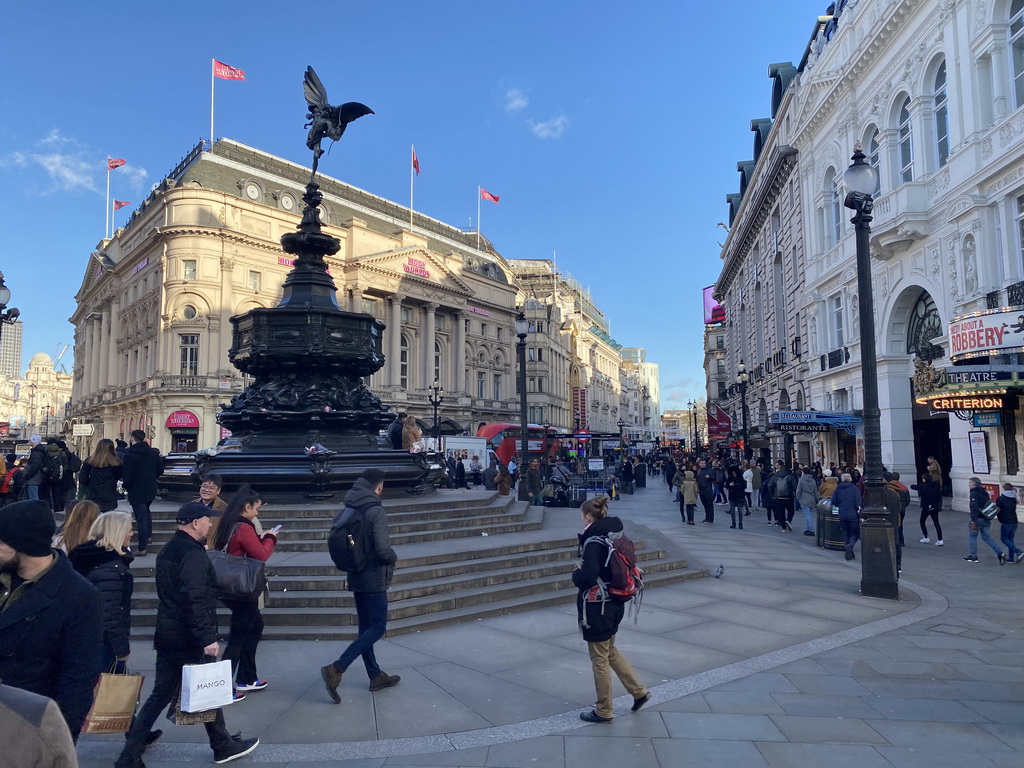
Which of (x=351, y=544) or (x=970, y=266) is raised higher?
(x=970, y=266)

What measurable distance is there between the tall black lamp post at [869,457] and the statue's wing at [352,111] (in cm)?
909

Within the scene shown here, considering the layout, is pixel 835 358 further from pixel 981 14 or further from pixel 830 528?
pixel 830 528

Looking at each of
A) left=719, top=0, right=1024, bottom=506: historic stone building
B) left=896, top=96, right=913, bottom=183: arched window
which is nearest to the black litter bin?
left=719, top=0, right=1024, bottom=506: historic stone building

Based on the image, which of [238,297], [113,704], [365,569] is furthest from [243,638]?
[238,297]

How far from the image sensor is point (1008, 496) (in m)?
12.1

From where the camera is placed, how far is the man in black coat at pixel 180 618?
4.21 metres

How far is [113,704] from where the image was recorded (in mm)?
3686

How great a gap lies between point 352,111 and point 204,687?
40.4 feet

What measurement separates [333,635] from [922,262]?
72.7 ft

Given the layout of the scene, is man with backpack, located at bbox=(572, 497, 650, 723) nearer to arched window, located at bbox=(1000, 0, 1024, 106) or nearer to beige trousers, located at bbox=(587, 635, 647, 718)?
beige trousers, located at bbox=(587, 635, 647, 718)

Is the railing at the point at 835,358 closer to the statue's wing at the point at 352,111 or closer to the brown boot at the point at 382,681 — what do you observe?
the statue's wing at the point at 352,111

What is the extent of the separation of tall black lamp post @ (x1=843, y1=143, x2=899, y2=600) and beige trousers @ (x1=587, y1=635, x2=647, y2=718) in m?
6.05

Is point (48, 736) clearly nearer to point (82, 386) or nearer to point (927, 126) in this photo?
point (927, 126)

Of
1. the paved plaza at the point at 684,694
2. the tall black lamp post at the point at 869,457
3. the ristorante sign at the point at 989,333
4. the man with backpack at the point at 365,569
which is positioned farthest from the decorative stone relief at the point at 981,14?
the man with backpack at the point at 365,569
